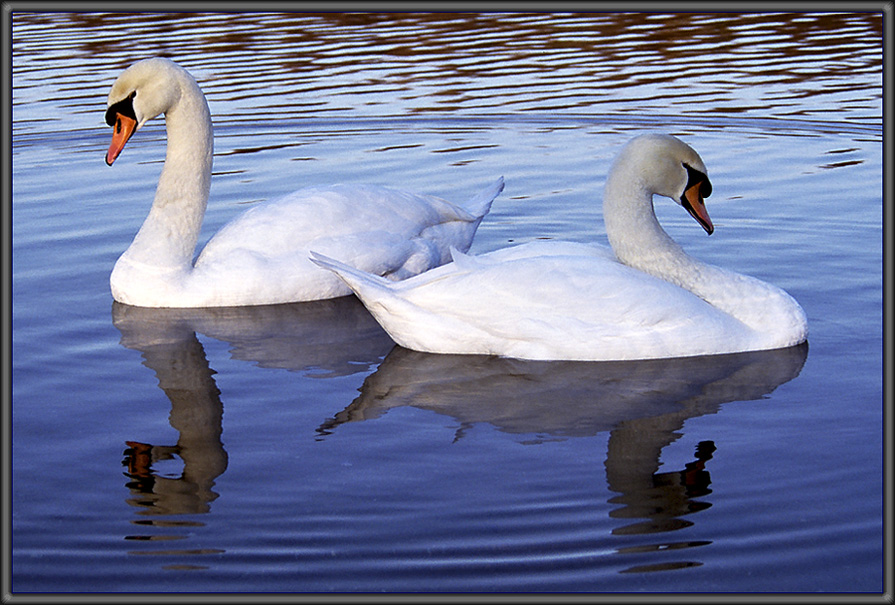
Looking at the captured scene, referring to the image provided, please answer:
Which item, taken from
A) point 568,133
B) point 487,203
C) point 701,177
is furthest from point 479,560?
point 568,133

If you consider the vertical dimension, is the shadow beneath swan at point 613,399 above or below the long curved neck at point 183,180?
below

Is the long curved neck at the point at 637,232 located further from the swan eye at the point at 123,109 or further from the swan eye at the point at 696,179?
the swan eye at the point at 123,109

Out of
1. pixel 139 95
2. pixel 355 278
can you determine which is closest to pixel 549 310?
pixel 355 278

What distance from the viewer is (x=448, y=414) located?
6.36 metres

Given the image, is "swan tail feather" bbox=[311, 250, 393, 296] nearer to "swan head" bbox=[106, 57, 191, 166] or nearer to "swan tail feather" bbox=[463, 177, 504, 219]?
"swan head" bbox=[106, 57, 191, 166]

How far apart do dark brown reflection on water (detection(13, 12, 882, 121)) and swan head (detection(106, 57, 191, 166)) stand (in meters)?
6.66

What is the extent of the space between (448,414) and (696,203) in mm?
2009

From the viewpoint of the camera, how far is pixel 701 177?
7246 mm

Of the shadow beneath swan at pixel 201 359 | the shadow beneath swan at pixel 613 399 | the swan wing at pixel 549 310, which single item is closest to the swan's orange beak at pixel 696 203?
the swan wing at pixel 549 310

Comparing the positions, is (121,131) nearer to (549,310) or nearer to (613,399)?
(549,310)

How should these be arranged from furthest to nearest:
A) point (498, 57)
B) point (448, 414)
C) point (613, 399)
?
1. point (498, 57)
2. point (613, 399)
3. point (448, 414)

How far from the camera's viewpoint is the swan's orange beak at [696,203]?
728 centimetres

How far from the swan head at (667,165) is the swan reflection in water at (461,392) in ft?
3.11

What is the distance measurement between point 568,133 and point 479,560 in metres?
9.58
